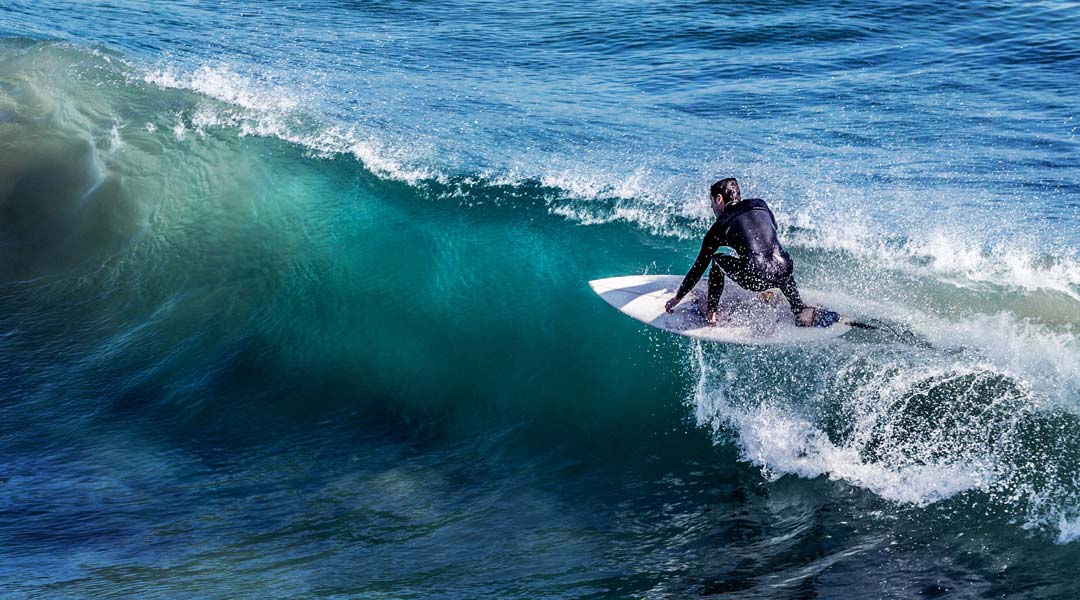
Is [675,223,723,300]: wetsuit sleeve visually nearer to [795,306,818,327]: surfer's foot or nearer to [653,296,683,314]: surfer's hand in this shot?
[653,296,683,314]: surfer's hand

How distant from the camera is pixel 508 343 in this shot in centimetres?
1006

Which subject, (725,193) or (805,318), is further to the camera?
(805,318)

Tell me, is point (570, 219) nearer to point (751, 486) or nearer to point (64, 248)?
point (751, 486)

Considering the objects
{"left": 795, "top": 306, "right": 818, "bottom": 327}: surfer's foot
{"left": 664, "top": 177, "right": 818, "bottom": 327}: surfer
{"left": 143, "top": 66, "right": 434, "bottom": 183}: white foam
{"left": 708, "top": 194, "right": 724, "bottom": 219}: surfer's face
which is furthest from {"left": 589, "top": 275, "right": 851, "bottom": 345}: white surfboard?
{"left": 143, "top": 66, "right": 434, "bottom": 183}: white foam

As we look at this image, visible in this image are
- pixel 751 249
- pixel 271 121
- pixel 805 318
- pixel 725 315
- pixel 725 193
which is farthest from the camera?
pixel 271 121

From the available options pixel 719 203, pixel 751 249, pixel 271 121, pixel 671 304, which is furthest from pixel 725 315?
pixel 271 121

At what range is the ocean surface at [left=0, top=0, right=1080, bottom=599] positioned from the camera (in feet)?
23.7

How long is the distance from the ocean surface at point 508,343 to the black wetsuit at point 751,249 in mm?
793

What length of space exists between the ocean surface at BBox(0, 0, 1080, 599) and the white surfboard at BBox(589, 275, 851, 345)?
0.92 feet

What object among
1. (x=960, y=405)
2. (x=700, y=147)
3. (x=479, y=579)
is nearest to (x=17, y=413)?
(x=479, y=579)

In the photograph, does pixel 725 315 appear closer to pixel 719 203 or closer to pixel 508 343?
pixel 719 203

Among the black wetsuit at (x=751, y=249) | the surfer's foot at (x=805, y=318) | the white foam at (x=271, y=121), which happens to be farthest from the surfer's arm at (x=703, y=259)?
the white foam at (x=271, y=121)

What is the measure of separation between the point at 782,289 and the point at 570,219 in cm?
371

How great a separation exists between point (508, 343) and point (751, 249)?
2900 mm
